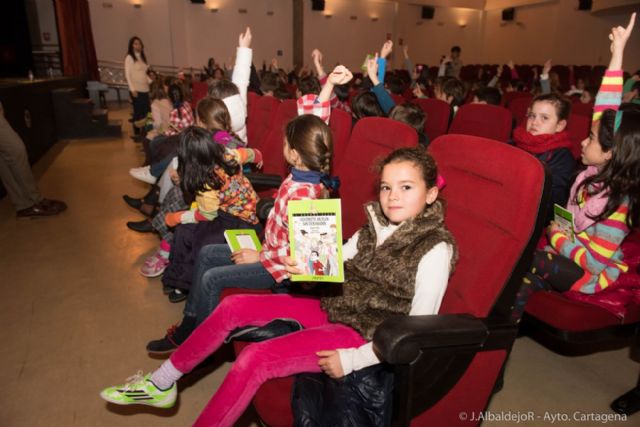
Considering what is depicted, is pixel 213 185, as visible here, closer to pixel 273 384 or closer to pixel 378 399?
pixel 273 384

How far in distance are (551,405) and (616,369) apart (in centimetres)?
48

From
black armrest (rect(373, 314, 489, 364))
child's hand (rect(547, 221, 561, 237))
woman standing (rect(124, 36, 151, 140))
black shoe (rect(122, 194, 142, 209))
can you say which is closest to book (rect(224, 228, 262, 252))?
black armrest (rect(373, 314, 489, 364))

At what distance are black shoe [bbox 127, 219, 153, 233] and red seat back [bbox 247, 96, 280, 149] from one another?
3.21 ft

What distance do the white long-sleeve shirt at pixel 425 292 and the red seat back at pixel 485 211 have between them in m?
0.07

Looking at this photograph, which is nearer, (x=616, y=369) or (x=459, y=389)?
(x=459, y=389)

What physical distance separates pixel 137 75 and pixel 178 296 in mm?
5615

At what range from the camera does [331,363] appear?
1.06 m

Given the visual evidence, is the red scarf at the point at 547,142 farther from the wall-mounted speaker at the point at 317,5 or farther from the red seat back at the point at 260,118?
the wall-mounted speaker at the point at 317,5

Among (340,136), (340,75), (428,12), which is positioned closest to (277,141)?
(340,136)

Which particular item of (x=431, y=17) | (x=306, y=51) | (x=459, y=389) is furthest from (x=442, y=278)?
(x=431, y=17)

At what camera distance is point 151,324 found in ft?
6.89

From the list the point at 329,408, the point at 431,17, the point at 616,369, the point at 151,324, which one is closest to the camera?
the point at 329,408

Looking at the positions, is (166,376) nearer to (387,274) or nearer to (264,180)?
(387,274)

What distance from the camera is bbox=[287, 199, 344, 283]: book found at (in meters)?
1.05
